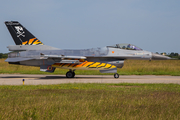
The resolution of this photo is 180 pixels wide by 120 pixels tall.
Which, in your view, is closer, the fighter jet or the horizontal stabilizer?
the fighter jet

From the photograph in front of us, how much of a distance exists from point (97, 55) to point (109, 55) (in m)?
1.12

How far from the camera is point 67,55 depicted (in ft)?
67.9

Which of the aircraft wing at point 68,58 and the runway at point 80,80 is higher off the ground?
the aircraft wing at point 68,58

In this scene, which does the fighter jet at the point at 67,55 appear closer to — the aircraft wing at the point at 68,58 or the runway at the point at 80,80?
the aircraft wing at the point at 68,58

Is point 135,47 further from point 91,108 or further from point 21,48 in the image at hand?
point 91,108

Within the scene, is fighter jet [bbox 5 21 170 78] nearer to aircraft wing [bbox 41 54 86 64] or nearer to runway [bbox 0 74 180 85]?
aircraft wing [bbox 41 54 86 64]

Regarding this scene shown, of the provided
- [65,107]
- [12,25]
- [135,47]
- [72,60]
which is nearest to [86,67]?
[72,60]

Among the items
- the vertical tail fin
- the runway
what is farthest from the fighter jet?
the runway

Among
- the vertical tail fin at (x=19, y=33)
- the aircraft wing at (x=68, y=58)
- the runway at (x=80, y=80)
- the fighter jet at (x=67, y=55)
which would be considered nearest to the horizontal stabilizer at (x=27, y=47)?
the fighter jet at (x=67, y=55)

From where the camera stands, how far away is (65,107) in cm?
636

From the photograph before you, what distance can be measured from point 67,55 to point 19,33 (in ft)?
17.0

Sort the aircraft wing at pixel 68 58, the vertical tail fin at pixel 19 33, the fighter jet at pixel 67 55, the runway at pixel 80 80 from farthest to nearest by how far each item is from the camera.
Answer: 1. the vertical tail fin at pixel 19 33
2. the fighter jet at pixel 67 55
3. the aircraft wing at pixel 68 58
4. the runway at pixel 80 80

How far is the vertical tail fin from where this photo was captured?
2122cm

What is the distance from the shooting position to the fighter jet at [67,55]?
65.9 feet
